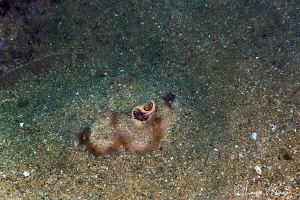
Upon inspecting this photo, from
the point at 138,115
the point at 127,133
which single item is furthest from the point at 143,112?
the point at 127,133

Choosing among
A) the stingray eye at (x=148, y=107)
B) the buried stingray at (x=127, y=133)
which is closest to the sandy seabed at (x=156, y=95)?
the buried stingray at (x=127, y=133)

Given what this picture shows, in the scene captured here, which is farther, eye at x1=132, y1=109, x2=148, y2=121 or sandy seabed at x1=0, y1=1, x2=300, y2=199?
eye at x1=132, y1=109, x2=148, y2=121

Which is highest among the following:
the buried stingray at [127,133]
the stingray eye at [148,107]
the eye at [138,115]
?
the stingray eye at [148,107]

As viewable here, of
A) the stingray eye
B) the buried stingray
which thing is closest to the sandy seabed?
the buried stingray

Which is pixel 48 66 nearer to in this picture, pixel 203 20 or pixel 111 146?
pixel 111 146

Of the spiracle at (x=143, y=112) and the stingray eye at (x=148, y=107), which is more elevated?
the stingray eye at (x=148, y=107)

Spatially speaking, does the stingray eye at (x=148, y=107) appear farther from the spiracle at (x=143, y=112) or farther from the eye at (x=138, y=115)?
the eye at (x=138, y=115)

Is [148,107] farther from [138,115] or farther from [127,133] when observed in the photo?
[127,133]

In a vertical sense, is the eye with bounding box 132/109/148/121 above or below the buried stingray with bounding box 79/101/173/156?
above

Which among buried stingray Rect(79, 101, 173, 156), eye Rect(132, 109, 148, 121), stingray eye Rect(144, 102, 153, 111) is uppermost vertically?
stingray eye Rect(144, 102, 153, 111)

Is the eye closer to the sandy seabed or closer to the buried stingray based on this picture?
the buried stingray
